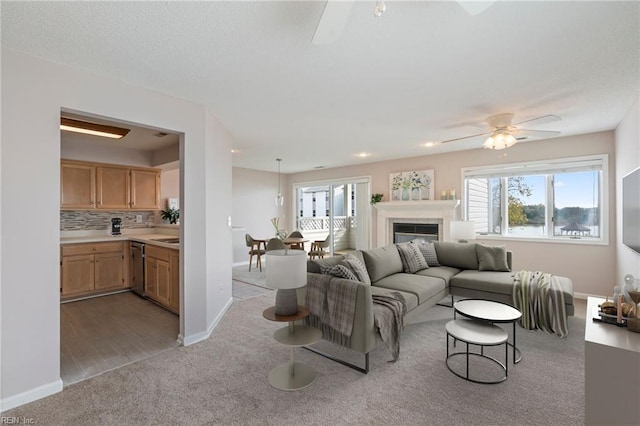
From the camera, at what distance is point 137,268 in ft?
16.1

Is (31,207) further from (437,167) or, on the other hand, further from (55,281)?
(437,167)

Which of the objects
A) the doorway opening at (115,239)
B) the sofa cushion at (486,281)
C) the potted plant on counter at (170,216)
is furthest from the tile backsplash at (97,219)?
the sofa cushion at (486,281)

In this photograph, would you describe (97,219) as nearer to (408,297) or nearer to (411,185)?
(408,297)

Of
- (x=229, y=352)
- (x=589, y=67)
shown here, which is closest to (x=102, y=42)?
(x=229, y=352)

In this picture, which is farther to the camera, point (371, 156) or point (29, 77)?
point (371, 156)

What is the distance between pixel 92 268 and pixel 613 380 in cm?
602

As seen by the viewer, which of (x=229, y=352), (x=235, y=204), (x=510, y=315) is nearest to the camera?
(x=510, y=315)

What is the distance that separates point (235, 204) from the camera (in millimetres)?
7613

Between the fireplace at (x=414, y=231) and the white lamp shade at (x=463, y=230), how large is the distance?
1.22 metres

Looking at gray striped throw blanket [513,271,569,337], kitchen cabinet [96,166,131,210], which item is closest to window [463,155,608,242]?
gray striped throw blanket [513,271,569,337]

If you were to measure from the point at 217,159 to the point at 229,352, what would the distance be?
225cm

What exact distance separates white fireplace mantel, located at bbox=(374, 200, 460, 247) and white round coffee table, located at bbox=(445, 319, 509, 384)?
328 centimetres

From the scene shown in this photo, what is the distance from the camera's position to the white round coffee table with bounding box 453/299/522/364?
2.54 meters

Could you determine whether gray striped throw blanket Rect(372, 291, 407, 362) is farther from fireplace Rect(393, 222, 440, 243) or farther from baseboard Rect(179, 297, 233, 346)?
fireplace Rect(393, 222, 440, 243)
